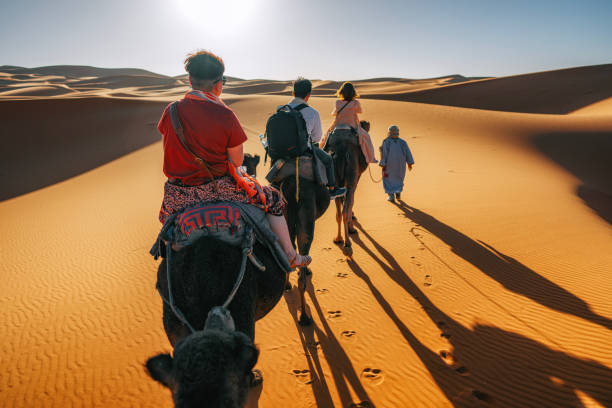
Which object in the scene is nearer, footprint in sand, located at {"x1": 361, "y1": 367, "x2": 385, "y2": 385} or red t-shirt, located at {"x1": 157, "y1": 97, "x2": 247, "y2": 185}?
red t-shirt, located at {"x1": 157, "y1": 97, "x2": 247, "y2": 185}

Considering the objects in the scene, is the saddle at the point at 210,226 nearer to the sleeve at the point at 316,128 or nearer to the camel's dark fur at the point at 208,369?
the camel's dark fur at the point at 208,369

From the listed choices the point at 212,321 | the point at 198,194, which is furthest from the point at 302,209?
the point at 212,321

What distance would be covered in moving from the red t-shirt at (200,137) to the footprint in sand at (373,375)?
3.15 meters

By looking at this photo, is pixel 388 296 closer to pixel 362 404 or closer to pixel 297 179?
pixel 362 404

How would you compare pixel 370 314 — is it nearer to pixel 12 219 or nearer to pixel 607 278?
pixel 607 278

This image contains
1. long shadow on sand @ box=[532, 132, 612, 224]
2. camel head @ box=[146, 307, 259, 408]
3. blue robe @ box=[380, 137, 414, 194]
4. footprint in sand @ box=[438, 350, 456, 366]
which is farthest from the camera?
long shadow on sand @ box=[532, 132, 612, 224]

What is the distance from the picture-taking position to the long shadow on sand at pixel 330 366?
3.39 m

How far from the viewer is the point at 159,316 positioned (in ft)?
16.8

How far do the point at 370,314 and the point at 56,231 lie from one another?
9395mm

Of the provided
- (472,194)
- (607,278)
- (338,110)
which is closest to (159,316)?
(338,110)

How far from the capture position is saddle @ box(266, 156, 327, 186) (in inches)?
165

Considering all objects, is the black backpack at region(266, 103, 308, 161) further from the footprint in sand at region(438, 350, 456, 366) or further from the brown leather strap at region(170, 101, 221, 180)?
the footprint in sand at region(438, 350, 456, 366)

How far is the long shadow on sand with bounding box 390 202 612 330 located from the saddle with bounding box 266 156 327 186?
3356 millimetres

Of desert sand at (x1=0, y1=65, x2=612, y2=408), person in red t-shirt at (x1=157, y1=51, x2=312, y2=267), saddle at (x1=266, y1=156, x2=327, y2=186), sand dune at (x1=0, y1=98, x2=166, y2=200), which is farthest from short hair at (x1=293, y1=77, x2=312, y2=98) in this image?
sand dune at (x1=0, y1=98, x2=166, y2=200)
